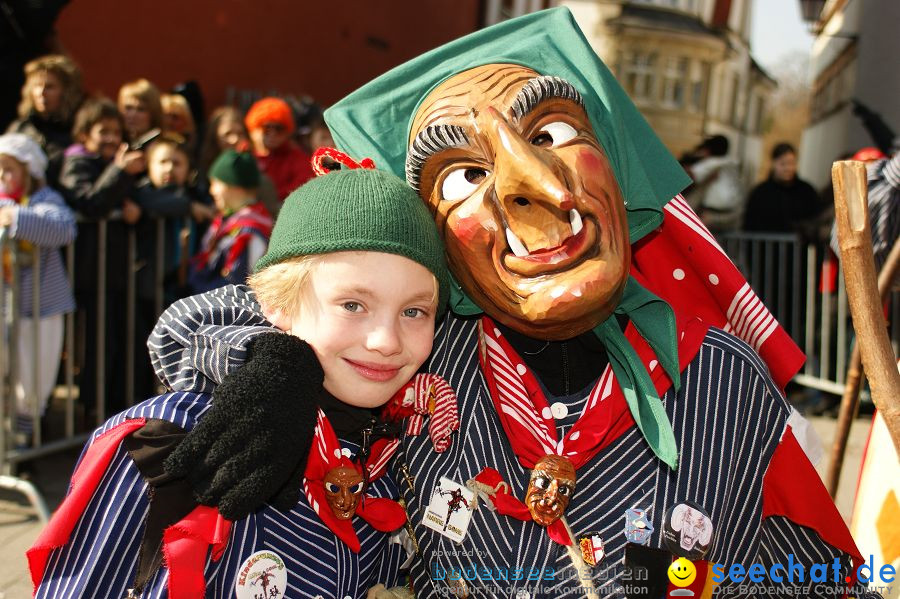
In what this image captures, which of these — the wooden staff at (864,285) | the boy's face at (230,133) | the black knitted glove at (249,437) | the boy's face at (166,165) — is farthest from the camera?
the boy's face at (230,133)

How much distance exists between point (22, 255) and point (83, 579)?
2.86 meters

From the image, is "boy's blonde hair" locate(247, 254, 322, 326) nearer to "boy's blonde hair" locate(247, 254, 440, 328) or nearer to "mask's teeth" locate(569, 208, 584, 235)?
"boy's blonde hair" locate(247, 254, 440, 328)

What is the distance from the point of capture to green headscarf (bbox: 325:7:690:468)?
1.66m

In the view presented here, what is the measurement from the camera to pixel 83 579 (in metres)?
1.45

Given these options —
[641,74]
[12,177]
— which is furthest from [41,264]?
[641,74]

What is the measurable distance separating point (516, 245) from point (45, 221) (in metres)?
3.04

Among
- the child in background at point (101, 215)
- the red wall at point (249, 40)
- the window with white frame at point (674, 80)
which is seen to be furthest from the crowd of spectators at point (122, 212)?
the window with white frame at point (674, 80)

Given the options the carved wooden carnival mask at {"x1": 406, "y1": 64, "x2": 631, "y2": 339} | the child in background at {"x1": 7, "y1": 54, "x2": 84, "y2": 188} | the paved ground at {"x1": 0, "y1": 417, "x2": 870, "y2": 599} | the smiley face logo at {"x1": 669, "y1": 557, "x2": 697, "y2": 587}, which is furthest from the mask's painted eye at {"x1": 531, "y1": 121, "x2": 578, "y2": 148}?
the child in background at {"x1": 7, "y1": 54, "x2": 84, "y2": 188}

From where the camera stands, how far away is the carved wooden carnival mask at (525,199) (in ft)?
4.98

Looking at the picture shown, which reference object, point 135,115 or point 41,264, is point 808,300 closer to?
point 135,115

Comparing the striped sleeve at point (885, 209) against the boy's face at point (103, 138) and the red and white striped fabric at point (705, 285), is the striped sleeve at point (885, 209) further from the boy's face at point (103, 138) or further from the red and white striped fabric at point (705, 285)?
the boy's face at point (103, 138)

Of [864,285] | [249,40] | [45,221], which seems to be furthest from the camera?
[249,40]

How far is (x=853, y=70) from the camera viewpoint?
1040 centimetres

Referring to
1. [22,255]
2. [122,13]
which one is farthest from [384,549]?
[122,13]
